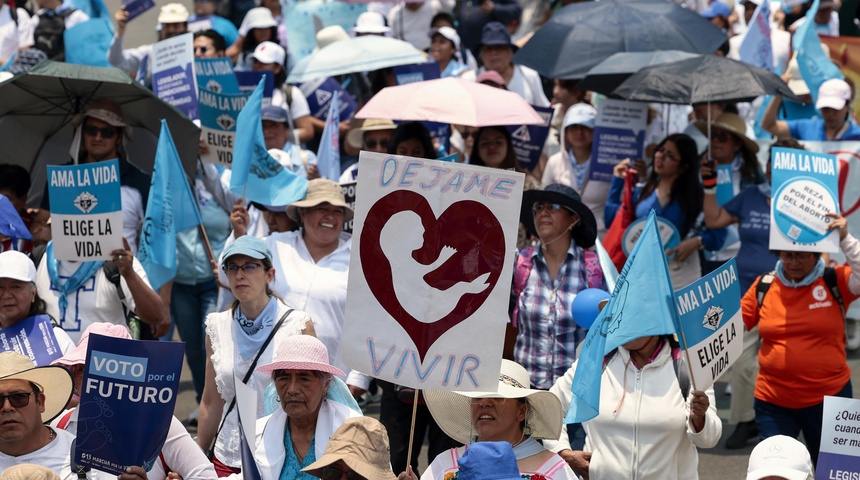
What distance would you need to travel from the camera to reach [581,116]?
34.4 feet

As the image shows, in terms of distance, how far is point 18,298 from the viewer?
716cm

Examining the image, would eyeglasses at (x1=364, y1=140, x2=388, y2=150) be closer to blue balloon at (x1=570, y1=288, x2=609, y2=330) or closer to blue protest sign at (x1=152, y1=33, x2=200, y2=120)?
blue protest sign at (x1=152, y1=33, x2=200, y2=120)

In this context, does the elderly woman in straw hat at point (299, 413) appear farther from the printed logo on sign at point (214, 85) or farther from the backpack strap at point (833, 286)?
the printed logo on sign at point (214, 85)

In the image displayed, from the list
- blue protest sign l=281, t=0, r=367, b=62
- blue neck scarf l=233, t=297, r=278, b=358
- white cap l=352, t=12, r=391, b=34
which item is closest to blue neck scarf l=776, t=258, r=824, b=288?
blue neck scarf l=233, t=297, r=278, b=358

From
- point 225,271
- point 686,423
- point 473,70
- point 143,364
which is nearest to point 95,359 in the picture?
point 143,364

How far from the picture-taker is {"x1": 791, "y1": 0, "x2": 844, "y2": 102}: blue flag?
1119 cm

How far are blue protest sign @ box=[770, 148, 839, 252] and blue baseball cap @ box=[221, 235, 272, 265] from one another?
→ 2.80 metres

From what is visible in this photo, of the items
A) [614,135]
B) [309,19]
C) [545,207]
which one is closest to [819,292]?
[545,207]

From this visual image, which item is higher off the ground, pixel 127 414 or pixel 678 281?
pixel 127 414

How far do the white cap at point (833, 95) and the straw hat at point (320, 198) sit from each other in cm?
423

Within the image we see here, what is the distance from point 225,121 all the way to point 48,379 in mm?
3733

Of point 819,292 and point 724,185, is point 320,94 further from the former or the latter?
point 819,292

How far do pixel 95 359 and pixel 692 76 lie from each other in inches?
212

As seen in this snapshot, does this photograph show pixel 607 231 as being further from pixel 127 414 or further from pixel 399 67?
pixel 127 414
